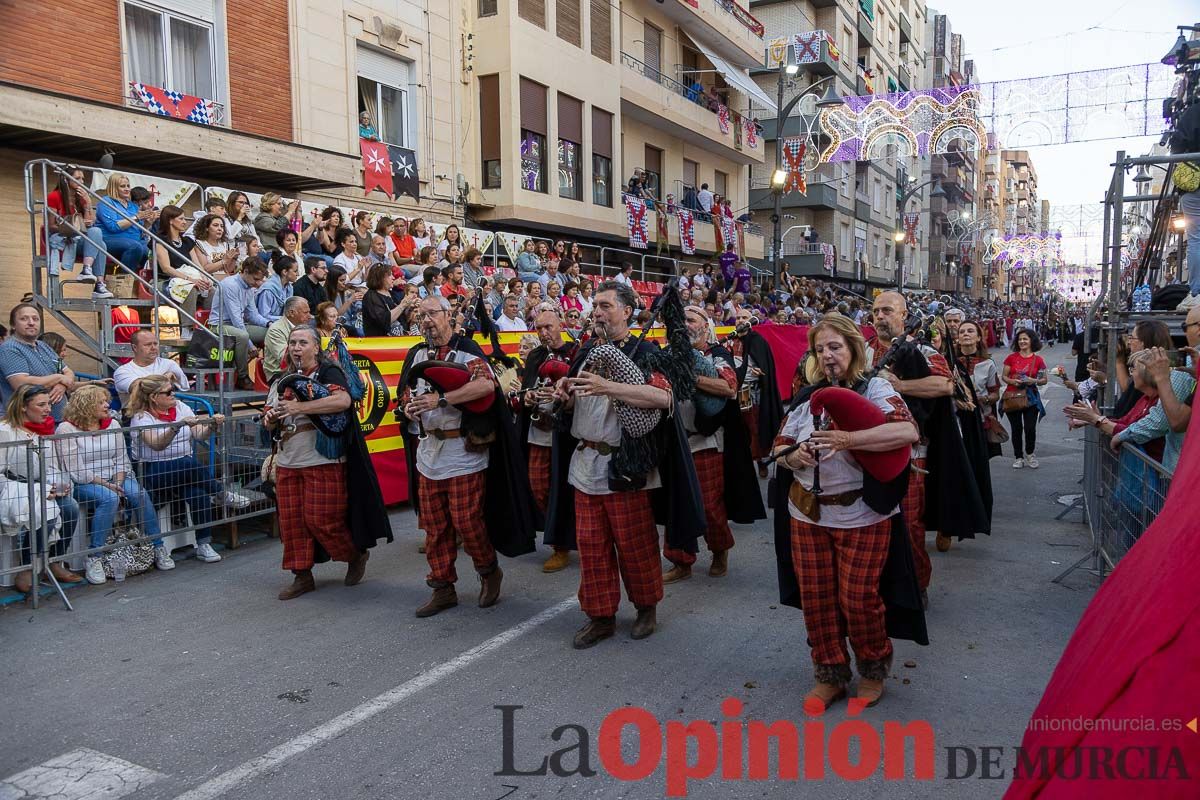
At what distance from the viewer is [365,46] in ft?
51.7

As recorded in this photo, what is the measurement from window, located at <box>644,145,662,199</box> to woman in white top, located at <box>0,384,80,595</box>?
811 inches

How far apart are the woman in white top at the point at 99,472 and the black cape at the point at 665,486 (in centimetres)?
340

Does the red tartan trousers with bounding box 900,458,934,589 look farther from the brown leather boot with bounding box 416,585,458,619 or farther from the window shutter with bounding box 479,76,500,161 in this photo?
the window shutter with bounding box 479,76,500,161

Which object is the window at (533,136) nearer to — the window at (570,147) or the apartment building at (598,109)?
the apartment building at (598,109)

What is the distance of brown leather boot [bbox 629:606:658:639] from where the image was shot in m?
5.17

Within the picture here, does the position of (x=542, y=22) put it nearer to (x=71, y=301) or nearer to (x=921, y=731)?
(x=71, y=301)

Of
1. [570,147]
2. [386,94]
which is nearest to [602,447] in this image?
[386,94]

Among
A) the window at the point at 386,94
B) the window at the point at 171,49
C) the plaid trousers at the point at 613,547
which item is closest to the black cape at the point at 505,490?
the plaid trousers at the point at 613,547

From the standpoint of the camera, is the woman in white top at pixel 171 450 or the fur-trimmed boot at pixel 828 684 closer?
the fur-trimmed boot at pixel 828 684

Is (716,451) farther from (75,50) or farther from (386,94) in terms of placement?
(386,94)

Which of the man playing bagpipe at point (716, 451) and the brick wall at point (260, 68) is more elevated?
the brick wall at point (260, 68)

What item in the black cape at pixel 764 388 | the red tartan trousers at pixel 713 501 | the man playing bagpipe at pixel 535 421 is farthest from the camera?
the black cape at pixel 764 388

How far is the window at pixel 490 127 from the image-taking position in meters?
18.5

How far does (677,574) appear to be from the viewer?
6.38 meters
